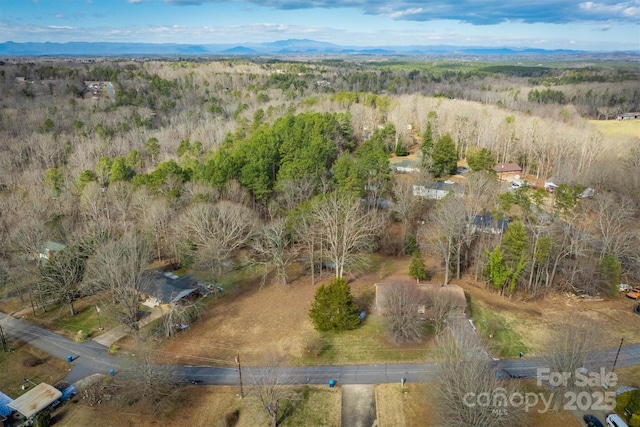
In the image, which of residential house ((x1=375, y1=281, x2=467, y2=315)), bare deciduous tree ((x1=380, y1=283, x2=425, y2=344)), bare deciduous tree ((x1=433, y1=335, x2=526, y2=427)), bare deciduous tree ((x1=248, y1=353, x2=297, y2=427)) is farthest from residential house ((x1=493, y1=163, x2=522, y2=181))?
bare deciduous tree ((x1=248, y1=353, x2=297, y2=427))

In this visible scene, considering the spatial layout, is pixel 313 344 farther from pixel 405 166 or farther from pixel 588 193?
pixel 588 193

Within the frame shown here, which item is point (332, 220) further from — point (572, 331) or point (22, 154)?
point (22, 154)

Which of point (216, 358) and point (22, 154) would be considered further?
point (22, 154)

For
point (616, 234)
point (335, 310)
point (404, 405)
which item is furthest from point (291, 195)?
point (616, 234)

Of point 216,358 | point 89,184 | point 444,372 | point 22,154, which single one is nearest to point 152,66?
point 22,154

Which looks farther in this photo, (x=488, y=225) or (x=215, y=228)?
(x=488, y=225)

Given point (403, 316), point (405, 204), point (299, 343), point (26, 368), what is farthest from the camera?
point (405, 204)
